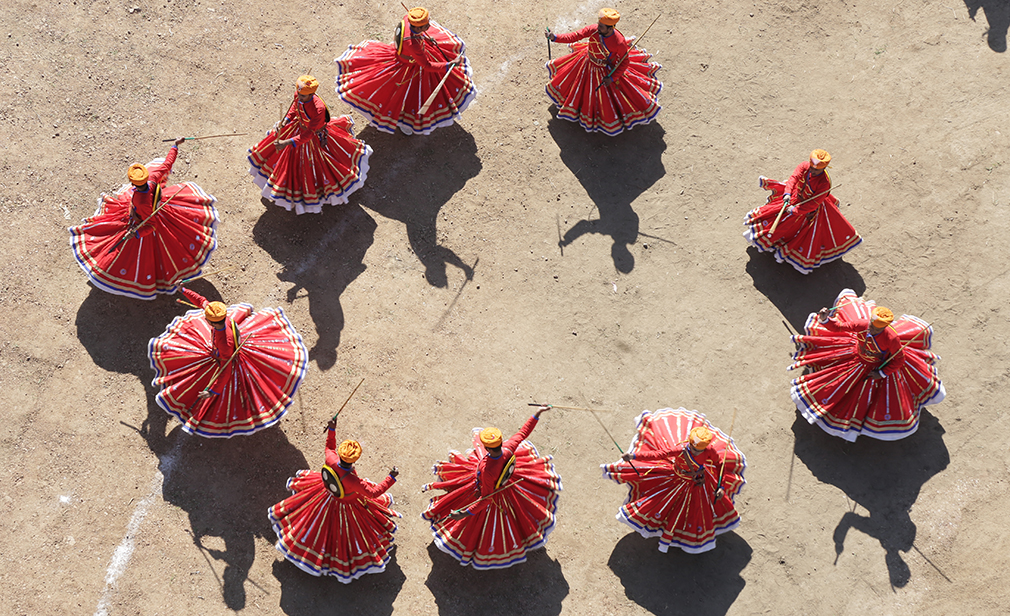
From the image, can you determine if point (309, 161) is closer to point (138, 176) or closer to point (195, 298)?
point (138, 176)

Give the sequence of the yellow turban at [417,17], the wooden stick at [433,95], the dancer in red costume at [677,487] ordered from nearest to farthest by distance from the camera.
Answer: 1. the dancer in red costume at [677,487]
2. the yellow turban at [417,17]
3. the wooden stick at [433,95]

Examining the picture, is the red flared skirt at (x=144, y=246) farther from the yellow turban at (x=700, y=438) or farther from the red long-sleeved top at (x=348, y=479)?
the yellow turban at (x=700, y=438)

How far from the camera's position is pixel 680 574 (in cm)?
1312

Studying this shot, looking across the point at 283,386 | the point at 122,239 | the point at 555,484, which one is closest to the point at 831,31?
the point at 555,484

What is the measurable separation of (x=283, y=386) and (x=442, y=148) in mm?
5334

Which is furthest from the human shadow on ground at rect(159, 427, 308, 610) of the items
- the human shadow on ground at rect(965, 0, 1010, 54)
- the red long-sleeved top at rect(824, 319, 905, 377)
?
the human shadow on ground at rect(965, 0, 1010, 54)

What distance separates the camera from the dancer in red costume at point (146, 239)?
1315 cm

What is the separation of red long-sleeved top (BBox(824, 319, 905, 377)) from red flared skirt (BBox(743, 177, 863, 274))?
162 centimetres

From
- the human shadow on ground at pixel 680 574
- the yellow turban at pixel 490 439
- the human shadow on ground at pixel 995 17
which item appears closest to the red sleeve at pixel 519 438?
the yellow turban at pixel 490 439

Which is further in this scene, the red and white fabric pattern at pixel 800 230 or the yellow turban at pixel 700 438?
the red and white fabric pattern at pixel 800 230

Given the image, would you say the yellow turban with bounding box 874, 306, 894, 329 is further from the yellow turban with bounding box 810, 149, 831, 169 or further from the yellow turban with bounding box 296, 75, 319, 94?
the yellow turban with bounding box 296, 75, 319, 94

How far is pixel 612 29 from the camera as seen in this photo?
14.9 m

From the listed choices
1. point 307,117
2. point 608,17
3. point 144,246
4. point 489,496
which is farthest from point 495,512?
point 608,17

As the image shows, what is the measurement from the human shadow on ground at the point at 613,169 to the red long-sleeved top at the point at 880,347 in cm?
377
